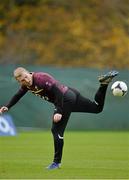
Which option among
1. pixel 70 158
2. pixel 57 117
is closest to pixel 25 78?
pixel 57 117

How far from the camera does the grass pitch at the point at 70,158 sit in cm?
1430

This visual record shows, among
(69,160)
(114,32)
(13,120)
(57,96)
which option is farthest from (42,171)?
(114,32)

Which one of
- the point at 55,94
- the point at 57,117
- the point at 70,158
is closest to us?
the point at 57,117

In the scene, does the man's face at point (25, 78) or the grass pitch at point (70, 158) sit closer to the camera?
the grass pitch at point (70, 158)

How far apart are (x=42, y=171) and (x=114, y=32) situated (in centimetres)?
3034

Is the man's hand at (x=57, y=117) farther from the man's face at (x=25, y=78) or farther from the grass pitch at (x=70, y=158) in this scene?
the grass pitch at (x=70, y=158)

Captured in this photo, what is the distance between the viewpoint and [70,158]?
1811cm

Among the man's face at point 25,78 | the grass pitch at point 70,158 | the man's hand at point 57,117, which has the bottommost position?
the grass pitch at point 70,158

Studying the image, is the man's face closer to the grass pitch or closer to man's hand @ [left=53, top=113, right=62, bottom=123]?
man's hand @ [left=53, top=113, right=62, bottom=123]

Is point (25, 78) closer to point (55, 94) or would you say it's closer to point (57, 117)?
point (55, 94)

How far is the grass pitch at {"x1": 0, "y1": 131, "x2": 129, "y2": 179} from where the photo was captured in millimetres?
14305

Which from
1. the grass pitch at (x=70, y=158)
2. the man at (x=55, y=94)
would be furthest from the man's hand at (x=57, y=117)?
the grass pitch at (x=70, y=158)

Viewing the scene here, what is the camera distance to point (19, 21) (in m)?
45.4

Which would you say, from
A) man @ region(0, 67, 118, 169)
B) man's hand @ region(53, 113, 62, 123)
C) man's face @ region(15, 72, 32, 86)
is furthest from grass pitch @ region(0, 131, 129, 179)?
man's face @ region(15, 72, 32, 86)
